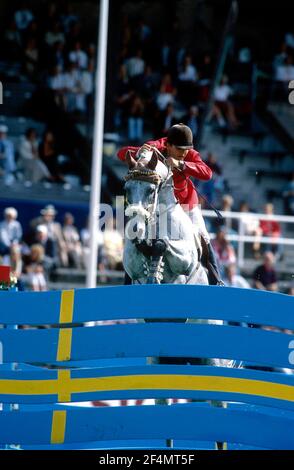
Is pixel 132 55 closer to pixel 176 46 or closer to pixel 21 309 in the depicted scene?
pixel 176 46

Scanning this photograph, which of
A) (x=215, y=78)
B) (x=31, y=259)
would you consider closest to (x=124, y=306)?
(x=31, y=259)

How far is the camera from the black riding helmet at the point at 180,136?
8060 millimetres

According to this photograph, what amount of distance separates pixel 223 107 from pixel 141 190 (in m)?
12.5

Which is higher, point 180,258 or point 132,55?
point 132,55

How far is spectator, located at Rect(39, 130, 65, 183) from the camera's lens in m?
17.3

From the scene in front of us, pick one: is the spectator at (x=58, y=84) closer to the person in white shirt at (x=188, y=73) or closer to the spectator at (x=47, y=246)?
the person in white shirt at (x=188, y=73)

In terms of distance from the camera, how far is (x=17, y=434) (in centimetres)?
699

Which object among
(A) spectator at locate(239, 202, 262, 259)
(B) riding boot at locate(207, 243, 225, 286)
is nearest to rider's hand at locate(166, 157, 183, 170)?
(B) riding boot at locate(207, 243, 225, 286)

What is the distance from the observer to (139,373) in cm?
701

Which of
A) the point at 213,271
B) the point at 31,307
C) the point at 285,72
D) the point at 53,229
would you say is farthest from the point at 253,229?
the point at 31,307

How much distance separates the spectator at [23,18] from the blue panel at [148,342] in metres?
13.5

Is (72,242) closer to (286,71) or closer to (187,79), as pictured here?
(187,79)

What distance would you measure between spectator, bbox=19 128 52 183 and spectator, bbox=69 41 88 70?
207 cm
